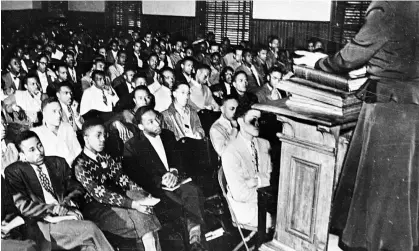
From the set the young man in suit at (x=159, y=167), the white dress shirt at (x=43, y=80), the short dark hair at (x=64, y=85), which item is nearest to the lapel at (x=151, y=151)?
the young man in suit at (x=159, y=167)

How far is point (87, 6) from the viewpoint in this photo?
253cm

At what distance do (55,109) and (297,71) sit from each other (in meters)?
1.31

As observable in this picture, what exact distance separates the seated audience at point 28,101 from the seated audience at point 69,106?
108 mm

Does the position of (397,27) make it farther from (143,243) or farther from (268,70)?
(143,243)

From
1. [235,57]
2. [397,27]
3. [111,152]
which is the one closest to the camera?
[397,27]

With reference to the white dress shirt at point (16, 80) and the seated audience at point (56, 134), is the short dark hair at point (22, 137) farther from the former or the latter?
the white dress shirt at point (16, 80)

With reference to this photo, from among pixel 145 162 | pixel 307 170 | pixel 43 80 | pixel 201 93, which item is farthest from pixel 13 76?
pixel 307 170

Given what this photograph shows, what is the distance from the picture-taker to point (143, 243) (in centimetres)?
268

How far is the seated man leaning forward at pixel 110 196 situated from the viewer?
2.53 m

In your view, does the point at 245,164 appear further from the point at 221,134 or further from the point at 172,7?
the point at 172,7

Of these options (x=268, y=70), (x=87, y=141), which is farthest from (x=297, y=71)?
(x=87, y=141)

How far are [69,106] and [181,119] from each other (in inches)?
25.8

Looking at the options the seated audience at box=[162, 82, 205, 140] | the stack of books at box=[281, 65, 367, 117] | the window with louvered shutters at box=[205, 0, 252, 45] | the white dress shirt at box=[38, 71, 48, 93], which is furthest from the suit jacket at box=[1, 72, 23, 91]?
the stack of books at box=[281, 65, 367, 117]

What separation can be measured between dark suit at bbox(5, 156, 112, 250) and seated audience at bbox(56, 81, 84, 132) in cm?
21
